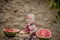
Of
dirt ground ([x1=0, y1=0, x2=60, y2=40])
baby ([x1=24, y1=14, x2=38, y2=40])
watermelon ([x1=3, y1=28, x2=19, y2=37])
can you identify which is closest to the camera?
baby ([x1=24, y1=14, x2=38, y2=40])

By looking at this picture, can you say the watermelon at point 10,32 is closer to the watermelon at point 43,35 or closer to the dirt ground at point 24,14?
the dirt ground at point 24,14

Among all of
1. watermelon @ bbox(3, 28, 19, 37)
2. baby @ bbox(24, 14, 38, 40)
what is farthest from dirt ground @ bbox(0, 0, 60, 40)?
baby @ bbox(24, 14, 38, 40)

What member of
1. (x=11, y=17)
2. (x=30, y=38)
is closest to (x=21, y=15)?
(x=11, y=17)

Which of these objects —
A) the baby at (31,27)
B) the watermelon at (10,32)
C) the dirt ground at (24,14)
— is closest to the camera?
the baby at (31,27)

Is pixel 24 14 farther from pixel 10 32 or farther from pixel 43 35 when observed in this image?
pixel 43 35

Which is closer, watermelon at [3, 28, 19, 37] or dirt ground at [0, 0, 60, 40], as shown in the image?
watermelon at [3, 28, 19, 37]

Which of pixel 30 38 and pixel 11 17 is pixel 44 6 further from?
pixel 30 38

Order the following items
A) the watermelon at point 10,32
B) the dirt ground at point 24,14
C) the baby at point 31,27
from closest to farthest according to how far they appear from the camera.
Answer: the baby at point 31,27 → the watermelon at point 10,32 → the dirt ground at point 24,14

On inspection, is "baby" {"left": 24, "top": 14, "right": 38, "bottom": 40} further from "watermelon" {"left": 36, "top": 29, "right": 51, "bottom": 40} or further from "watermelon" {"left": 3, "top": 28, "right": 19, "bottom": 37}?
"watermelon" {"left": 3, "top": 28, "right": 19, "bottom": 37}

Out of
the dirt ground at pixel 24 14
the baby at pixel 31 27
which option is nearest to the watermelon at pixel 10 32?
the dirt ground at pixel 24 14

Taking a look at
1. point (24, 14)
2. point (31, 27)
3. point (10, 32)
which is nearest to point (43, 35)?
point (31, 27)

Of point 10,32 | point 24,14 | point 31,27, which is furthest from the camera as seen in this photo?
point 24,14

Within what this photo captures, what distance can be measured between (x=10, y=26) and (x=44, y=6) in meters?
0.90

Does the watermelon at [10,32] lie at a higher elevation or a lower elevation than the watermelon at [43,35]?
lower
